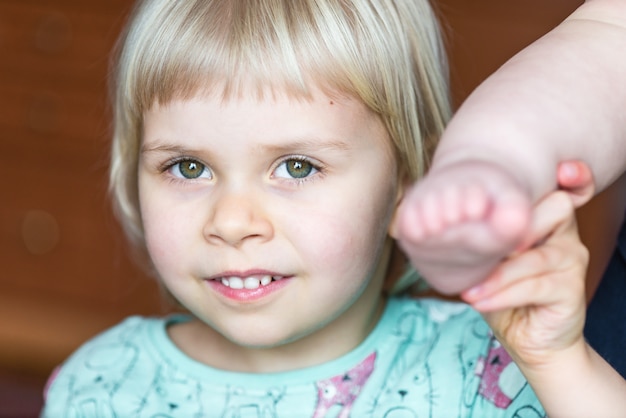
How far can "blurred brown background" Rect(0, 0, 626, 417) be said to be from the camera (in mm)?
2619

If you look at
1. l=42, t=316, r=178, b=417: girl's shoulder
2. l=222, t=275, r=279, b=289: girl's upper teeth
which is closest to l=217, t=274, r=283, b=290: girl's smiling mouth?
l=222, t=275, r=279, b=289: girl's upper teeth

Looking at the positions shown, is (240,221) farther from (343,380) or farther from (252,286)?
(343,380)

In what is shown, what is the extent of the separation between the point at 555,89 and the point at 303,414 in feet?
1.86

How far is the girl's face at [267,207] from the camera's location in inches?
40.7

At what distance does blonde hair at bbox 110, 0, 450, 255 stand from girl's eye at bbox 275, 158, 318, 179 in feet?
0.26

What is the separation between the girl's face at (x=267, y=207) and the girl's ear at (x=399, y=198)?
22 millimetres

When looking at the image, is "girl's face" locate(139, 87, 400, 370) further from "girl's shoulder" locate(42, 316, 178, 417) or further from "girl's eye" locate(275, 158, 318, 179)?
"girl's shoulder" locate(42, 316, 178, 417)

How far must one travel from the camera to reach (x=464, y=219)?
622 millimetres

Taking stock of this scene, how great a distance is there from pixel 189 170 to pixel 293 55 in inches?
7.2

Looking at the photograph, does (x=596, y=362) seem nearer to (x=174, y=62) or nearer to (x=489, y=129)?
(x=489, y=129)

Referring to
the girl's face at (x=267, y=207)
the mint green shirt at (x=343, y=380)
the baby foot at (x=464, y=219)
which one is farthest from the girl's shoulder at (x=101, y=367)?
the baby foot at (x=464, y=219)

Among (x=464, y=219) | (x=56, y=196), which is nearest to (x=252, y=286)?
(x=464, y=219)

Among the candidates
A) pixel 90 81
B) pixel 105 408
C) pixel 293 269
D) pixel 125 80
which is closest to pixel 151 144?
pixel 125 80

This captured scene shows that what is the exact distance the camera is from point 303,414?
1.17 metres
